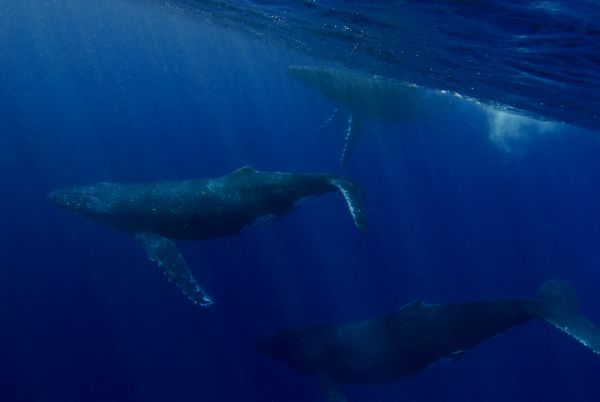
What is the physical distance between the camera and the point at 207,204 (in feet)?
46.4

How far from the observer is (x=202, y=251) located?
2478 cm

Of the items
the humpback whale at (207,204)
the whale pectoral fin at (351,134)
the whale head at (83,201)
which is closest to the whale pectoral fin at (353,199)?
the humpback whale at (207,204)

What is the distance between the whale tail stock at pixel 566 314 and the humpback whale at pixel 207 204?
6.31 metres

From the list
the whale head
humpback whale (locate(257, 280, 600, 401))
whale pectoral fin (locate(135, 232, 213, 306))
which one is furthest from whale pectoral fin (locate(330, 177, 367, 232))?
the whale head

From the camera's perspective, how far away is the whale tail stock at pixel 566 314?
13.0 metres

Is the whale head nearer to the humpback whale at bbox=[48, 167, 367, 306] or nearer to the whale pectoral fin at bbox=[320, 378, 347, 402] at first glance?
the humpback whale at bbox=[48, 167, 367, 306]

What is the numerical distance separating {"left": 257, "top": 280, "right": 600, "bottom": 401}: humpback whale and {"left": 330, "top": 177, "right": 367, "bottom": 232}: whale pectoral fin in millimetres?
3291

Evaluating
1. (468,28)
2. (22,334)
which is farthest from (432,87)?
(22,334)

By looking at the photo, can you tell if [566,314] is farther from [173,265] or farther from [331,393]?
[173,265]

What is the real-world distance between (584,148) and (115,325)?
5095 cm

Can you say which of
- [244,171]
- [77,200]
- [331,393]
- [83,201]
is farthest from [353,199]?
[77,200]

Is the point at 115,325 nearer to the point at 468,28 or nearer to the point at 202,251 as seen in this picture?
the point at 202,251

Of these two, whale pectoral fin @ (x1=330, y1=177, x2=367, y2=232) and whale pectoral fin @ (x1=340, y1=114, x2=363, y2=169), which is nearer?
whale pectoral fin @ (x1=330, y1=177, x2=367, y2=232)

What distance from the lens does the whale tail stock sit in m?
13.0
